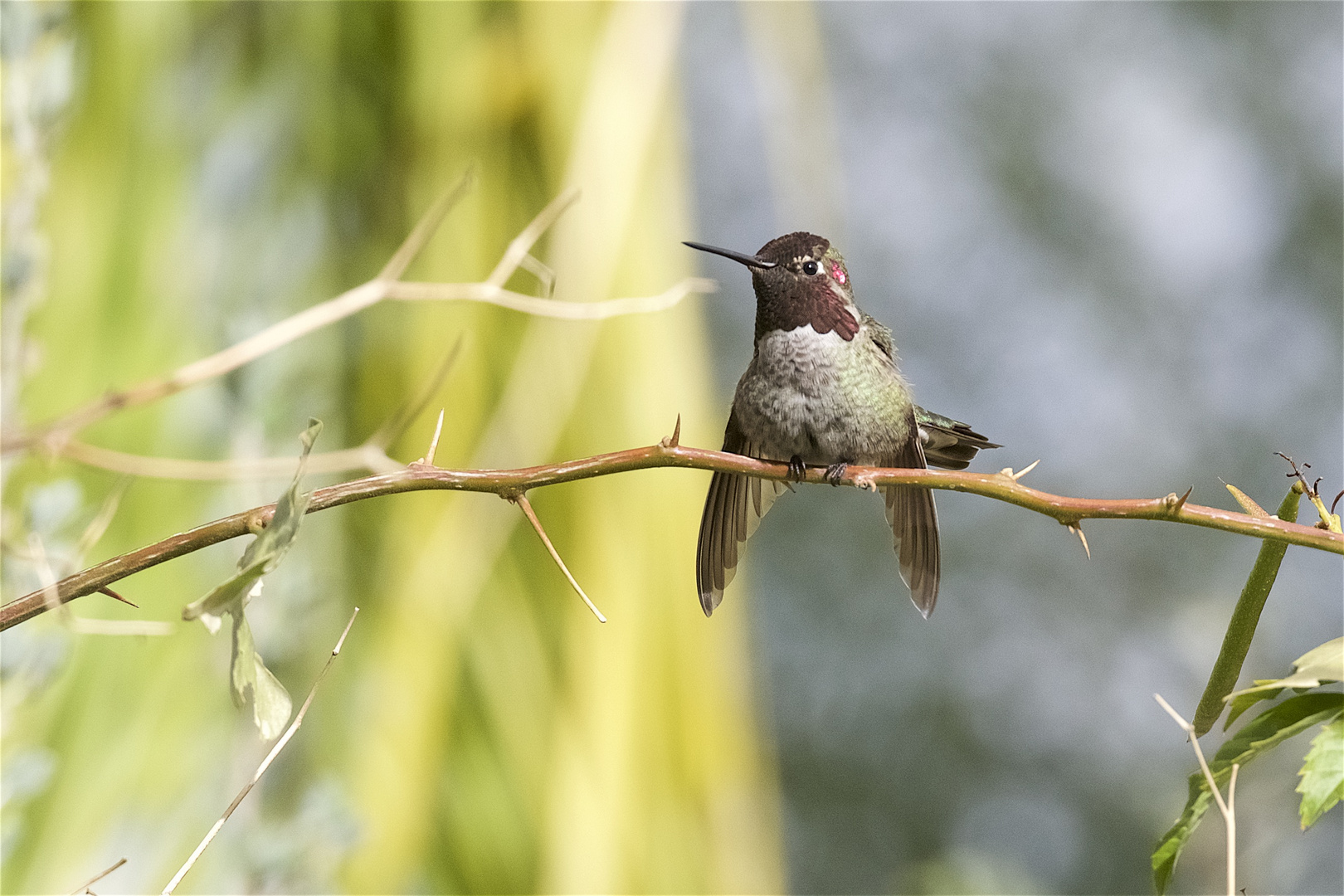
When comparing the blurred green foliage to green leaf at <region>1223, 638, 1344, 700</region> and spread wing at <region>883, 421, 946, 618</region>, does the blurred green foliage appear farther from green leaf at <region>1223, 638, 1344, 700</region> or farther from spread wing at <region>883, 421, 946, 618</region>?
green leaf at <region>1223, 638, 1344, 700</region>

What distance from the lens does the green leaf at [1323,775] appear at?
1.09ft

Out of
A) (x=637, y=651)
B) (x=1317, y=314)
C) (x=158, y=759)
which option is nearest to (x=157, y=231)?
(x=158, y=759)

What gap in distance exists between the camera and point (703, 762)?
85 centimetres

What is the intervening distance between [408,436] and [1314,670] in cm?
77

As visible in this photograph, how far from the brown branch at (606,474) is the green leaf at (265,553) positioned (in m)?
0.02

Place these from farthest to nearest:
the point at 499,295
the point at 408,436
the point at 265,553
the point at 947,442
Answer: the point at 408,436, the point at 947,442, the point at 499,295, the point at 265,553

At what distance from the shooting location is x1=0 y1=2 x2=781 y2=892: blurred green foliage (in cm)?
77

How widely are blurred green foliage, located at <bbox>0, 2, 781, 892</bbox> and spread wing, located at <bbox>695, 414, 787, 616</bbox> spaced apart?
10.5 inches

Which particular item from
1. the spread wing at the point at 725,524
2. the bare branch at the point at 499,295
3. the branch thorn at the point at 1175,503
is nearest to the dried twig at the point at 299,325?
the bare branch at the point at 499,295

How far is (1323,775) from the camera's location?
0.34 metres

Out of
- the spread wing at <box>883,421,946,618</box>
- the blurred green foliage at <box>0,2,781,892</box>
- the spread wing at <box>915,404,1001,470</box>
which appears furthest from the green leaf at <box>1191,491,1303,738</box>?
the blurred green foliage at <box>0,2,781,892</box>

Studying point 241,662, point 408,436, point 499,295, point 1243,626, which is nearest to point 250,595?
point 241,662

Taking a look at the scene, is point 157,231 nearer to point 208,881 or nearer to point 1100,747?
point 208,881

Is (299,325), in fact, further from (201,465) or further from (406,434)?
(406,434)
